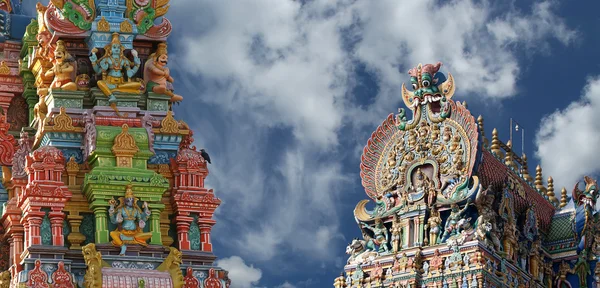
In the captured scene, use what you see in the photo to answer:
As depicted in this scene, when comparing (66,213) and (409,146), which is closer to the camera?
(66,213)

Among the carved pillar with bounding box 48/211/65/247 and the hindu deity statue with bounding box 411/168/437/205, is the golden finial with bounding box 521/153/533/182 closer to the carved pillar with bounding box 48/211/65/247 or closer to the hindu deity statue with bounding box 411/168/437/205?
the hindu deity statue with bounding box 411/168/437/205

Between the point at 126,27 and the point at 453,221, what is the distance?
58.3 feet

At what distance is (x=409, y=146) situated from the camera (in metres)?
49.2

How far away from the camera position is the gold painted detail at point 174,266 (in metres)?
30.7

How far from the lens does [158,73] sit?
32.2 metres

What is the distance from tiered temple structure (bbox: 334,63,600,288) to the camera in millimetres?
47625

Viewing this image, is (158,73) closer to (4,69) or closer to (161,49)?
(161,49)

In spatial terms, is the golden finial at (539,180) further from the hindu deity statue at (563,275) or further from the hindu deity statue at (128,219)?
the hindu deity statue at (128,219)

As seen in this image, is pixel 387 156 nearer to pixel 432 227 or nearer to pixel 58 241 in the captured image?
pixel 432 227

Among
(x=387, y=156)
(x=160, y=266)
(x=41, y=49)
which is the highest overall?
(x=387, y=156)

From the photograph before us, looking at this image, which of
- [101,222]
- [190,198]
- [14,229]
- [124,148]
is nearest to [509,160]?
[190,198]

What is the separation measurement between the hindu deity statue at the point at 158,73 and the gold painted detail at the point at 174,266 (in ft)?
10.3

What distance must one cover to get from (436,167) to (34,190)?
19.8 metres

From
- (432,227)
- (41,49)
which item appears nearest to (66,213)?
(41,49)
